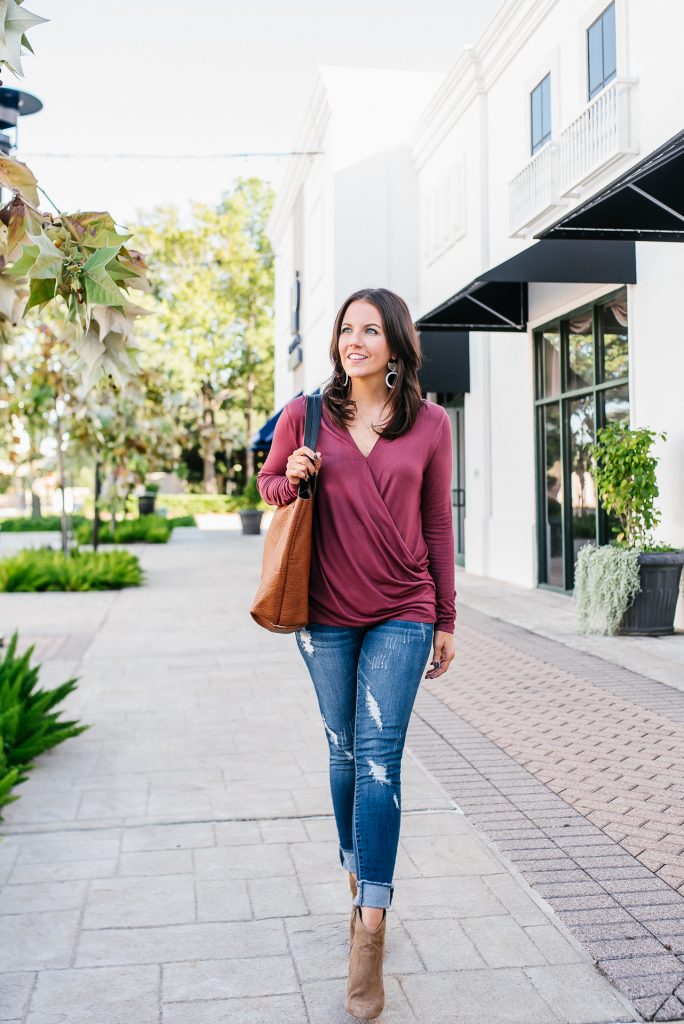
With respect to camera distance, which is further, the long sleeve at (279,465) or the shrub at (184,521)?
the shrub at (184,521)

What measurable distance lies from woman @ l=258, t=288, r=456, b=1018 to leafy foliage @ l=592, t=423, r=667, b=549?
6.73 metres

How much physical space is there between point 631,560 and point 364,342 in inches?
266

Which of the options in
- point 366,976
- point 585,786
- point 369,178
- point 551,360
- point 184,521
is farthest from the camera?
point 184,521

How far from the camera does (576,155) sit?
11.3 metres

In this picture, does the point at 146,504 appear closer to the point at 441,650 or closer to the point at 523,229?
the point at 523,229

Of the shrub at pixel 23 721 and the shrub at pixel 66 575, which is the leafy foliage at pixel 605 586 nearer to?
the shrub at pixel 23 721

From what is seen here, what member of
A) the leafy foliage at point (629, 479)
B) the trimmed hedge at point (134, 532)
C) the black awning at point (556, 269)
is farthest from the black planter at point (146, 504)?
the leafy foliage at point (629, 479)

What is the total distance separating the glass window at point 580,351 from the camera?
1213cm

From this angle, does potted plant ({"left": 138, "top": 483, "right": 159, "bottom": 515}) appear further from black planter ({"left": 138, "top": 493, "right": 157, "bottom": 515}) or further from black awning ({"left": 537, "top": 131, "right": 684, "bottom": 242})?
black awning ({"left": 537, "top": 131, "right": 684, "bottom": 242})

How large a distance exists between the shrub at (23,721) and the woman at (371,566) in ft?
7.33

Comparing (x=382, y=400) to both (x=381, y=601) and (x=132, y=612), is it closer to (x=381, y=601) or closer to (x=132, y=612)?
(x=381, y=601)

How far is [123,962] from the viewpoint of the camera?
3.06 meters

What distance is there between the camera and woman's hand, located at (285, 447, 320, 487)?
9.10ft

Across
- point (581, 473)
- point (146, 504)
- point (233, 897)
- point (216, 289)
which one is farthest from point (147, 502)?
point (233, 897)
